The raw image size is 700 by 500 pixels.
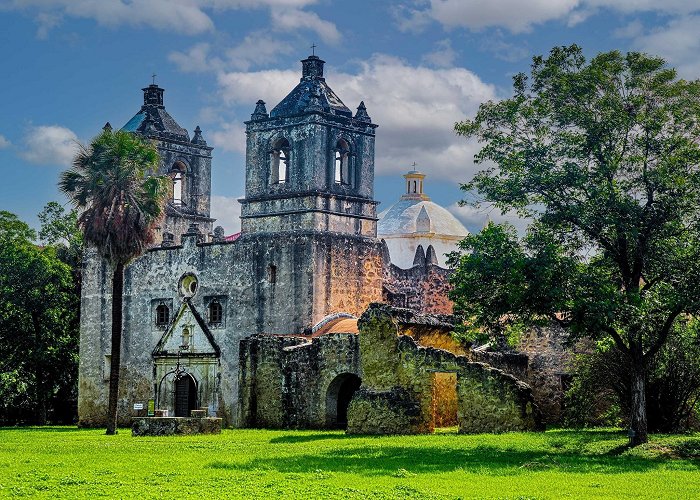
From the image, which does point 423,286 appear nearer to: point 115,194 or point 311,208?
point 311,208

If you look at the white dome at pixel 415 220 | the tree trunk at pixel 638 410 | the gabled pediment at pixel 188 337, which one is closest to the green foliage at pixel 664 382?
the tree trunk at pixel 638 410

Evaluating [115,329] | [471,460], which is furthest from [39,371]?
[471,460]

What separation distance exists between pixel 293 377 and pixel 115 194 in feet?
27.0

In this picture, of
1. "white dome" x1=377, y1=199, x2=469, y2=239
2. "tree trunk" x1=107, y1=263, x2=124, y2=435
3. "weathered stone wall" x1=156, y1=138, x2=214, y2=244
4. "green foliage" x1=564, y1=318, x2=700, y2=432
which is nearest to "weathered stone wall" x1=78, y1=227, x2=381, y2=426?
"weathered stone wall" x1=156, y1=138, x2=214, y2=244

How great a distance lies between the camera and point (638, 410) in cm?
2609

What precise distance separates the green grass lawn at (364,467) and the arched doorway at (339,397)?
572cm

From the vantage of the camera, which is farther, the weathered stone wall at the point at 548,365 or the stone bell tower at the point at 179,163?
the stone bell tower at the point at 179,163

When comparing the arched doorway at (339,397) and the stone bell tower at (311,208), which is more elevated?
the stone bell tower at (311,208)

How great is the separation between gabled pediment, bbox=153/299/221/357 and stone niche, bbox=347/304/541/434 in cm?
1071

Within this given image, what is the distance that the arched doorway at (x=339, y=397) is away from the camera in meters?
36.8

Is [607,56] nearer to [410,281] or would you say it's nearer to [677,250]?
[677,250]

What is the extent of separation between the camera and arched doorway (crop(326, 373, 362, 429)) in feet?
121

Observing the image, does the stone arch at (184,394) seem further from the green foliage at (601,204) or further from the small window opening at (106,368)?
the green foliage at (601,204)

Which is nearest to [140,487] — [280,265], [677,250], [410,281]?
[677,250]
